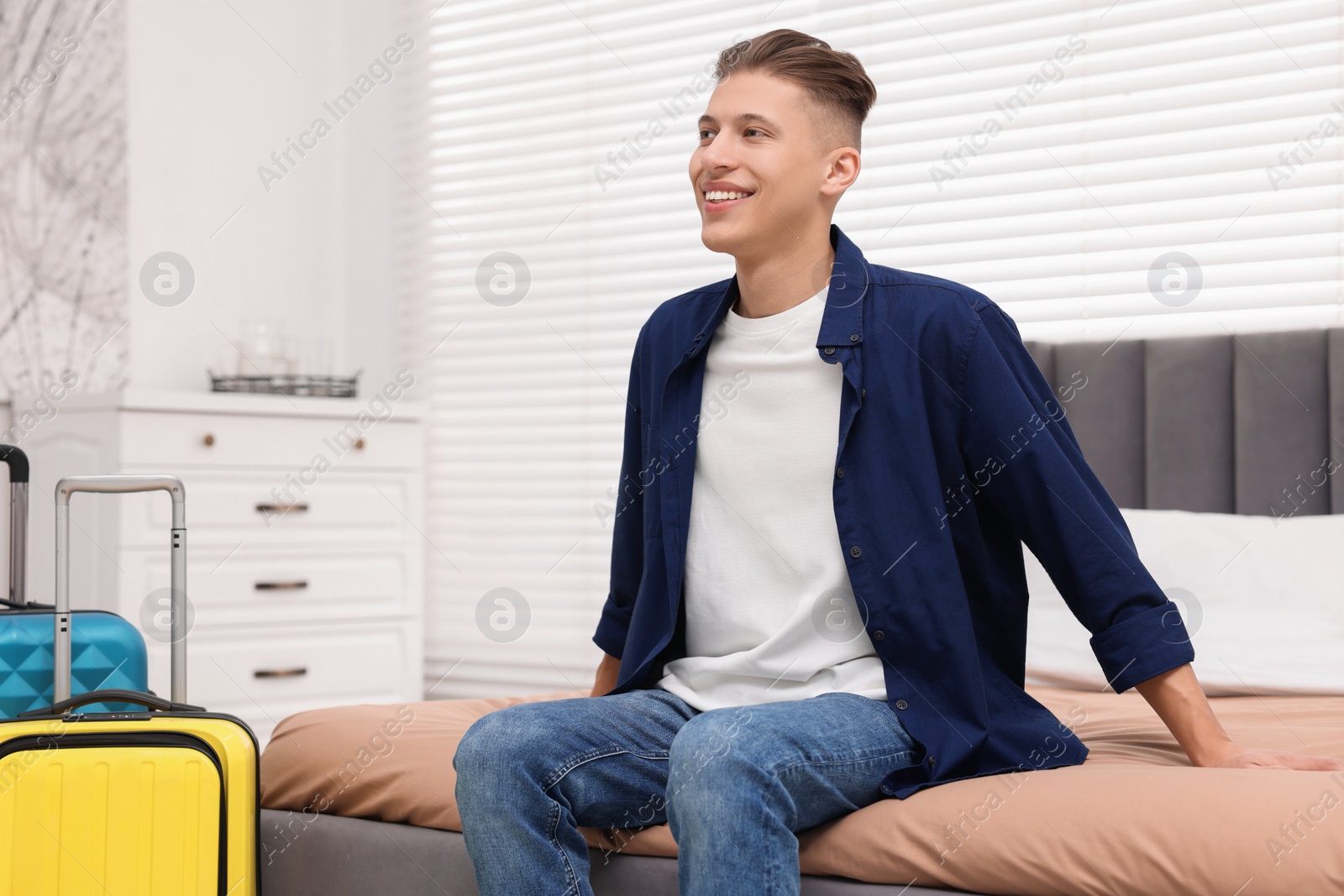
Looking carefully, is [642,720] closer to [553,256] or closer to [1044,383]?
[1044,383]

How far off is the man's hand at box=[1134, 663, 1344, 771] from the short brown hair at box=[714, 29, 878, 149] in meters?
0.73

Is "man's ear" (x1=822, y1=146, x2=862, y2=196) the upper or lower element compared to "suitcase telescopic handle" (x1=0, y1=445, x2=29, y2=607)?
upper

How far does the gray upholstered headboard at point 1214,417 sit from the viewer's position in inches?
88.3

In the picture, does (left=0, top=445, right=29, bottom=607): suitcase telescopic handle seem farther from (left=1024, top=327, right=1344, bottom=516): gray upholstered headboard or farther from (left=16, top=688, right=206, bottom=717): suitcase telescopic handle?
(left=1024, top=327, right=1344, bottom=516): gray upholstered headboard

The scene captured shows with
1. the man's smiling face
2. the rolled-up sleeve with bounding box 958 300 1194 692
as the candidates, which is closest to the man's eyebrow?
the man's smiling face

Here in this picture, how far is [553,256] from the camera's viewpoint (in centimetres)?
341

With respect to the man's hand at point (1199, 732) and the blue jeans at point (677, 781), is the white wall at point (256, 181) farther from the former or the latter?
the man's hand at point (1199, 732)

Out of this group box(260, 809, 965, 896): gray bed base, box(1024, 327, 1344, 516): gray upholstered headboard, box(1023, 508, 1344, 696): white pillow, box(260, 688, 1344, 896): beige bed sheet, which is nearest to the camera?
box(260, 688, 1344, 896): beige bed sheet

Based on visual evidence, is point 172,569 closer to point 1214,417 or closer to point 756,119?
point 756,119

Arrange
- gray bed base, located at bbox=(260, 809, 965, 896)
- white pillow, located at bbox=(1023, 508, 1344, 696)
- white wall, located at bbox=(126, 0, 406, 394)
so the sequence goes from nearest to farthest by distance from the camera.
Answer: gray bed base, located at bbox=(260, 809, 965, 896), white pillow, located at bbox=(1023, 508, 1344, 696), white wall, located at bbox=(126, 0, 406, 394)

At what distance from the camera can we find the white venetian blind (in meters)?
2.47

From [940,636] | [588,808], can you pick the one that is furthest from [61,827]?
[940,636]

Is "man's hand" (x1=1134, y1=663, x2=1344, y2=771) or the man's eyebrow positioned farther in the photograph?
Result: the man's eyebrow

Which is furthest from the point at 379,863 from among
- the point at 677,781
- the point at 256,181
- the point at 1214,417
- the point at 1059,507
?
the point at 256,181
